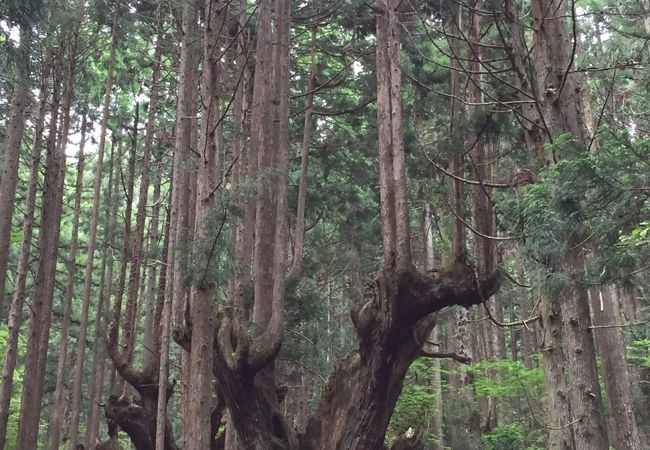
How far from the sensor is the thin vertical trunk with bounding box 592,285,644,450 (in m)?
9.68

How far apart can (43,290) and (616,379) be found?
1228cm

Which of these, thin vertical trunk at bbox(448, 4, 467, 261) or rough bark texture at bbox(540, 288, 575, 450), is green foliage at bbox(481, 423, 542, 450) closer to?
rough bark texture at bbox(540, 288, 575, 450)

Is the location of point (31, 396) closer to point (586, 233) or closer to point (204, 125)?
point (204, 125)

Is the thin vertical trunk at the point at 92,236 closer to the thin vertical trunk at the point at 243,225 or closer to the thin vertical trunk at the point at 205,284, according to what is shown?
the thin vertical trunk at the point at 243,225

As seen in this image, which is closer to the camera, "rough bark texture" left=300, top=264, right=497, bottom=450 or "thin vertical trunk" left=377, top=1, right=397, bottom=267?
"rough bark texture" left=300, top=264, right=497, bottom=450

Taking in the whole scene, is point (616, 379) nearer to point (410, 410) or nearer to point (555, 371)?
point (410, 410)

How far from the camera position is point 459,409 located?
592 inches

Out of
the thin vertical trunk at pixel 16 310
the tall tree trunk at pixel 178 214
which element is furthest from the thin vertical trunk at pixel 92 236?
the tall tree trunk at pixel 178 214

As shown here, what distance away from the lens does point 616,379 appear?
10508 mm

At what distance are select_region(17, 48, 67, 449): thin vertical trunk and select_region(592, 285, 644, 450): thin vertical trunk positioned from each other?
36.5ft

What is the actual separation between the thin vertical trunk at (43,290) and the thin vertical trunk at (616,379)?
11112 millimetres

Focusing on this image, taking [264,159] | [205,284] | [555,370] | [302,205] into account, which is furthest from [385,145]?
[302,205]

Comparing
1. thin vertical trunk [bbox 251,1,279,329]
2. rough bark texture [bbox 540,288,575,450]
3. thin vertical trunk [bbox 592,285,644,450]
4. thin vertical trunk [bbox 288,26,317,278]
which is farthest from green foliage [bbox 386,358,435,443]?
rough bark texture [bbox 540,288,575,450]

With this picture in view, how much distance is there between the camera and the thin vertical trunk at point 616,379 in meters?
9.68
